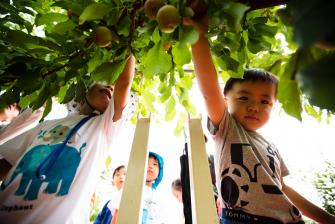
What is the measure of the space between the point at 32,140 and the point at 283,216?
105cm

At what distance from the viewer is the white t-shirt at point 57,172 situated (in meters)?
0.93

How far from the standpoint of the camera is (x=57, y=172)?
1.01 m

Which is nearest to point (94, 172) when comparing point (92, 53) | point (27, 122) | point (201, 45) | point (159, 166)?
point (27, 122)

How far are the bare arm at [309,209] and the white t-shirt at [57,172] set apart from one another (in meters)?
0.82

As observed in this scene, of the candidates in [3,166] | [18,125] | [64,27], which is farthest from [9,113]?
[64,27]

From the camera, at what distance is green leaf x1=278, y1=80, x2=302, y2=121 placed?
1.37 ft

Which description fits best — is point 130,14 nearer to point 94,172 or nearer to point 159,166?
point 94,172

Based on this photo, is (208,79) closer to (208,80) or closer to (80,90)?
(208,80)

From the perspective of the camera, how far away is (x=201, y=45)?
0.75m

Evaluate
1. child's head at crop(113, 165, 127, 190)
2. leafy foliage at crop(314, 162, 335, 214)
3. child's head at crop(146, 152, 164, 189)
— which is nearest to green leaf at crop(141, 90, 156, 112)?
child's head at crop(146, 152, 164, 189)

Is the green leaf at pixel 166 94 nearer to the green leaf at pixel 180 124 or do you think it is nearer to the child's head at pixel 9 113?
the green leaf at pixel 180 124

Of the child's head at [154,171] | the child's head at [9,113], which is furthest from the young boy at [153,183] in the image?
the child's head at [9,113]

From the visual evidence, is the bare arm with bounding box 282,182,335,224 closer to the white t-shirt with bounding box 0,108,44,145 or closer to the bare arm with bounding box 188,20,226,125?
the bare arm with bounding box 188,20,226,125

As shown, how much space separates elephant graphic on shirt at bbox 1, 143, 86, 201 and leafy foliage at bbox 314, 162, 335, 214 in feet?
8.14
